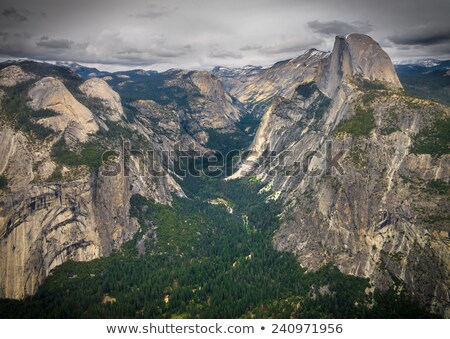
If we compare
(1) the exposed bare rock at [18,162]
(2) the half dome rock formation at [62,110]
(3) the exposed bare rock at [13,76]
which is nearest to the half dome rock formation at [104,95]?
(2) the half dome rock formation at [62,110]

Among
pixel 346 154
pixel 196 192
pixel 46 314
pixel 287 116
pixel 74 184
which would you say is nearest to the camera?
pixel 46 314

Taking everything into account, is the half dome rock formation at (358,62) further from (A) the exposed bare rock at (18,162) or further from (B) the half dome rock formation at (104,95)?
(A) the exposed bare rock at (18,162)

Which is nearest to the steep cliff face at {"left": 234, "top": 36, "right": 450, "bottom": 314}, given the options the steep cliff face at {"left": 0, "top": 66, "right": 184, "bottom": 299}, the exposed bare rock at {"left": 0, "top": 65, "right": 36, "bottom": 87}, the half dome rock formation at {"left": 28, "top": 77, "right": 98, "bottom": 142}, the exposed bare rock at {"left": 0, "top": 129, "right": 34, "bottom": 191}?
the steep cliff face at {"left": 0, "top": 66, "right": 184, "bottom": 299}

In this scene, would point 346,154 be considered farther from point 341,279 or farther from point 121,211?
point 121,211

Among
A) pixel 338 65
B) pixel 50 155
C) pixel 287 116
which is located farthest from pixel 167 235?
pixel 338 65

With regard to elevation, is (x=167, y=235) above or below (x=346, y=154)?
below

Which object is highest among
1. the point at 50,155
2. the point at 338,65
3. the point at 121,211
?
the point at 338,65
